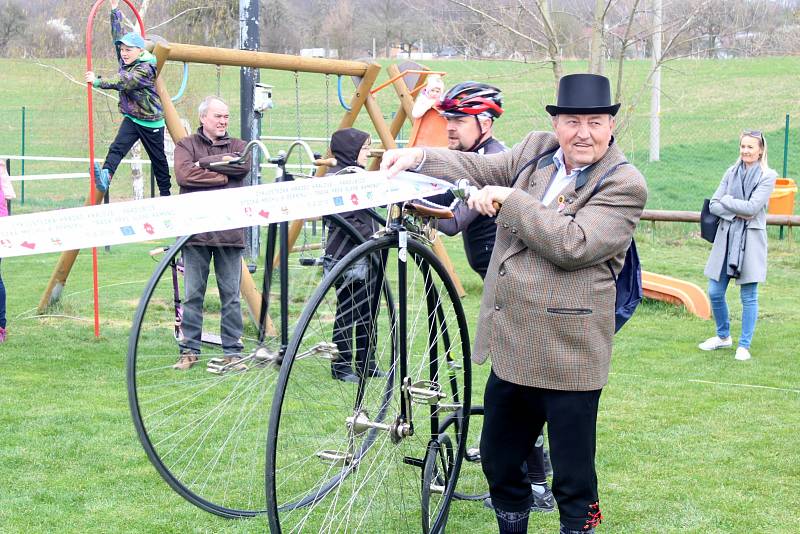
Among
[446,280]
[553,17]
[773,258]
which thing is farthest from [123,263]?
[446,280]

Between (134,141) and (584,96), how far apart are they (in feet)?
17.1

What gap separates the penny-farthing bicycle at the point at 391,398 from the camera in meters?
3.66

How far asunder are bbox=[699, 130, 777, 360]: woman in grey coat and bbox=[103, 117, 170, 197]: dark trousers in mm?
4244

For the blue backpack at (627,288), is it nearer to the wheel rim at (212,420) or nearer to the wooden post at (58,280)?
the wheel rim at (212,420)

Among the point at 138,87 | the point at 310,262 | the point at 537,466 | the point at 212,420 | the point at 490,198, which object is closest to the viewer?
the point at 490,198

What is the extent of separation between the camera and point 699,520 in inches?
169

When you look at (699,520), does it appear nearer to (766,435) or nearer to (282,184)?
(766,435)

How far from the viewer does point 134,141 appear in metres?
7.66

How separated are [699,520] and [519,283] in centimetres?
172

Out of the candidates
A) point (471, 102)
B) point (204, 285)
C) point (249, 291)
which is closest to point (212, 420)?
point (204, 285)

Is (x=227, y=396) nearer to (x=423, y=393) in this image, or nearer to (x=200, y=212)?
(x=423, y=393)

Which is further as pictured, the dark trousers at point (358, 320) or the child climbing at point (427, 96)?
the child climbing at point (427, 96)

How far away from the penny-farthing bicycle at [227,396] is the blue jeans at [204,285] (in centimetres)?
13

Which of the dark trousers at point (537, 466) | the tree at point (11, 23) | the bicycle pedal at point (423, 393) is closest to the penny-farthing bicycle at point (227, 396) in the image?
the bicycle pedal at point (423, 393)
